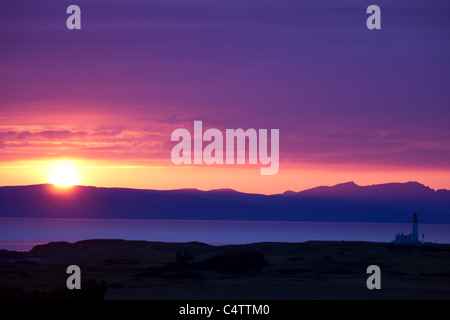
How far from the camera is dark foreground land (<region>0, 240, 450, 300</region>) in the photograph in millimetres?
41812

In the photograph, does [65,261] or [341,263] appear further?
[65,261]

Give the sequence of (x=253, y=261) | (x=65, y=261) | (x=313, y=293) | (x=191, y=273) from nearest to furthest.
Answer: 1. (x=313, y=293)
2. (x=191, y=273)
3. (x=253, y=261)
4. (x=65, y=261)

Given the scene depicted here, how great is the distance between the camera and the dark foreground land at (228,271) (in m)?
41.8

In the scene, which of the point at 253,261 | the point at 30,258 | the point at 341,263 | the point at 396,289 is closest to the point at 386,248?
the point at 341,263

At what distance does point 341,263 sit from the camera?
204 ft

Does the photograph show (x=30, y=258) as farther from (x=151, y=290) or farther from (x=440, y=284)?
(x=440, y=284)

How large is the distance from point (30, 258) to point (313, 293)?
125 feet

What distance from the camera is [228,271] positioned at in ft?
186

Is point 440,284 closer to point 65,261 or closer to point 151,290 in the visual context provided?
point 151,290

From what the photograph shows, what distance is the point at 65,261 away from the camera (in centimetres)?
6794
